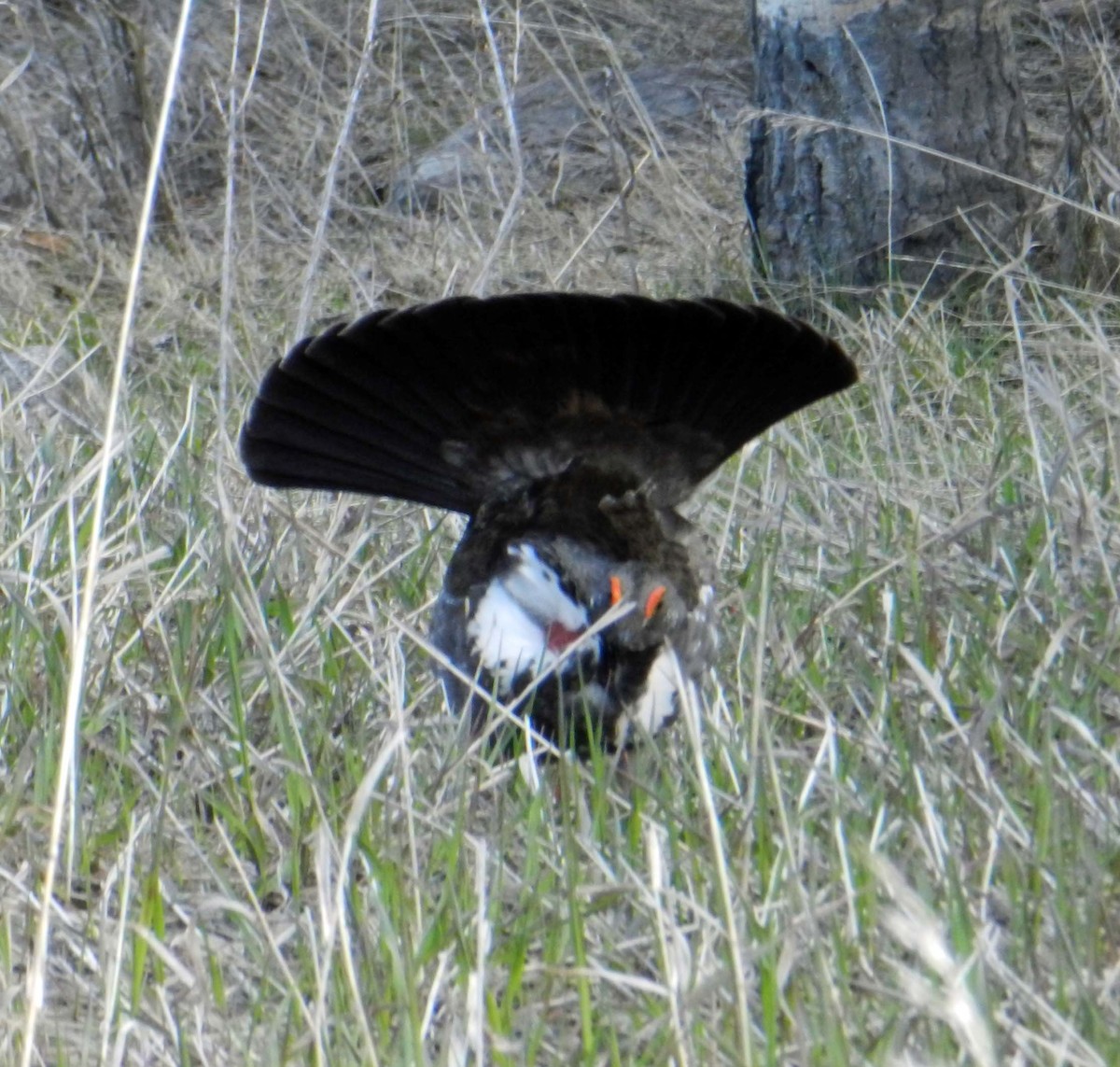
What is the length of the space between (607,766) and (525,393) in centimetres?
60

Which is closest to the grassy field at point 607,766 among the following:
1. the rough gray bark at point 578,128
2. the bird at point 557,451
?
the bird at point 557,451

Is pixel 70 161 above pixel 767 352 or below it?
below

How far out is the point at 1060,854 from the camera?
2.06 m

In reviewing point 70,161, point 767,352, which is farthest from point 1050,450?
point 70,161

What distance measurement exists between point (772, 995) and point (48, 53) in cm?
874

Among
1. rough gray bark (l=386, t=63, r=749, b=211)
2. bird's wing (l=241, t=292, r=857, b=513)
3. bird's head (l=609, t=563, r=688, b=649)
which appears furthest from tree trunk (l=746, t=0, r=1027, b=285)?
bird's head (l=609, t=563, r=688, b=649)

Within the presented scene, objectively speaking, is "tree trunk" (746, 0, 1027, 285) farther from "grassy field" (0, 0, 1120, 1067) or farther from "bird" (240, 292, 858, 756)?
"bird" (240, 292, 858, 756)

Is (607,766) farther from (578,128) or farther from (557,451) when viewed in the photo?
(578,128)

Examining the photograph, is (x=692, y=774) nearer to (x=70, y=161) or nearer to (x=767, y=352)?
(x=767, y=352)

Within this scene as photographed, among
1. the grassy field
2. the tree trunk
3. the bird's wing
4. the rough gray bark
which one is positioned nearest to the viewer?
the grassy field

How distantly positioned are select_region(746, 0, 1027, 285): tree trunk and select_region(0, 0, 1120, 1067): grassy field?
0.19 m

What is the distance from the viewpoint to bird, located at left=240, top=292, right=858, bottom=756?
8.96 ft

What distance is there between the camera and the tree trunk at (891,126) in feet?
17.6

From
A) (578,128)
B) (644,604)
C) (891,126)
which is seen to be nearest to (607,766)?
(644,604)
